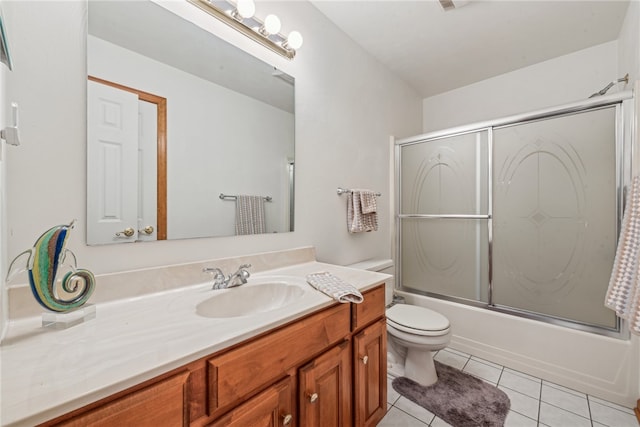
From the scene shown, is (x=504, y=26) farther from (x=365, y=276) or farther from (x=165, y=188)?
(x=165, y=188)

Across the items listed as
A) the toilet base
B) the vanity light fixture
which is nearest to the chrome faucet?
the vanity light fixture

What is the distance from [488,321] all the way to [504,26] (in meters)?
2.14

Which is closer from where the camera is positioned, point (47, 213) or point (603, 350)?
point (47, 213)

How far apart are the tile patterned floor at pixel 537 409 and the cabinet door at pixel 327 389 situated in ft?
1.79

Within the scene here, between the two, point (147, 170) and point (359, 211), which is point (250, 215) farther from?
point (359, 211)

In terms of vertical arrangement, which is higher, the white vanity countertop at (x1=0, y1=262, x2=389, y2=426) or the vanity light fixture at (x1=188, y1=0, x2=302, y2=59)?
the vanity light fixture at (x1=188, y1=0, x2=302, y2=59)

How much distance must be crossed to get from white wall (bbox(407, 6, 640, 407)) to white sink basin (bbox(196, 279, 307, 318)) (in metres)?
1.62

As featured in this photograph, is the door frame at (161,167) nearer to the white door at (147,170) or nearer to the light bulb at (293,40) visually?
the white door at (147,170)

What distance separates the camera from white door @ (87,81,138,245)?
3.02 feet

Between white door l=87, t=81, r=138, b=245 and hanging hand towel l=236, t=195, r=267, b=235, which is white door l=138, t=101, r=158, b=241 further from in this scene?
hanging hand towel l=236, t=195, r=267, b=235

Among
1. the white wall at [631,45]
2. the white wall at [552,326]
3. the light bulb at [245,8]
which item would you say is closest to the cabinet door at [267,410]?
the light bulb at [245,8]

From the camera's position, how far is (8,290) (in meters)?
0.75

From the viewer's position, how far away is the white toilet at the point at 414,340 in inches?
62.6

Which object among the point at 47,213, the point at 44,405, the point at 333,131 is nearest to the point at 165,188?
the point at 47,213
